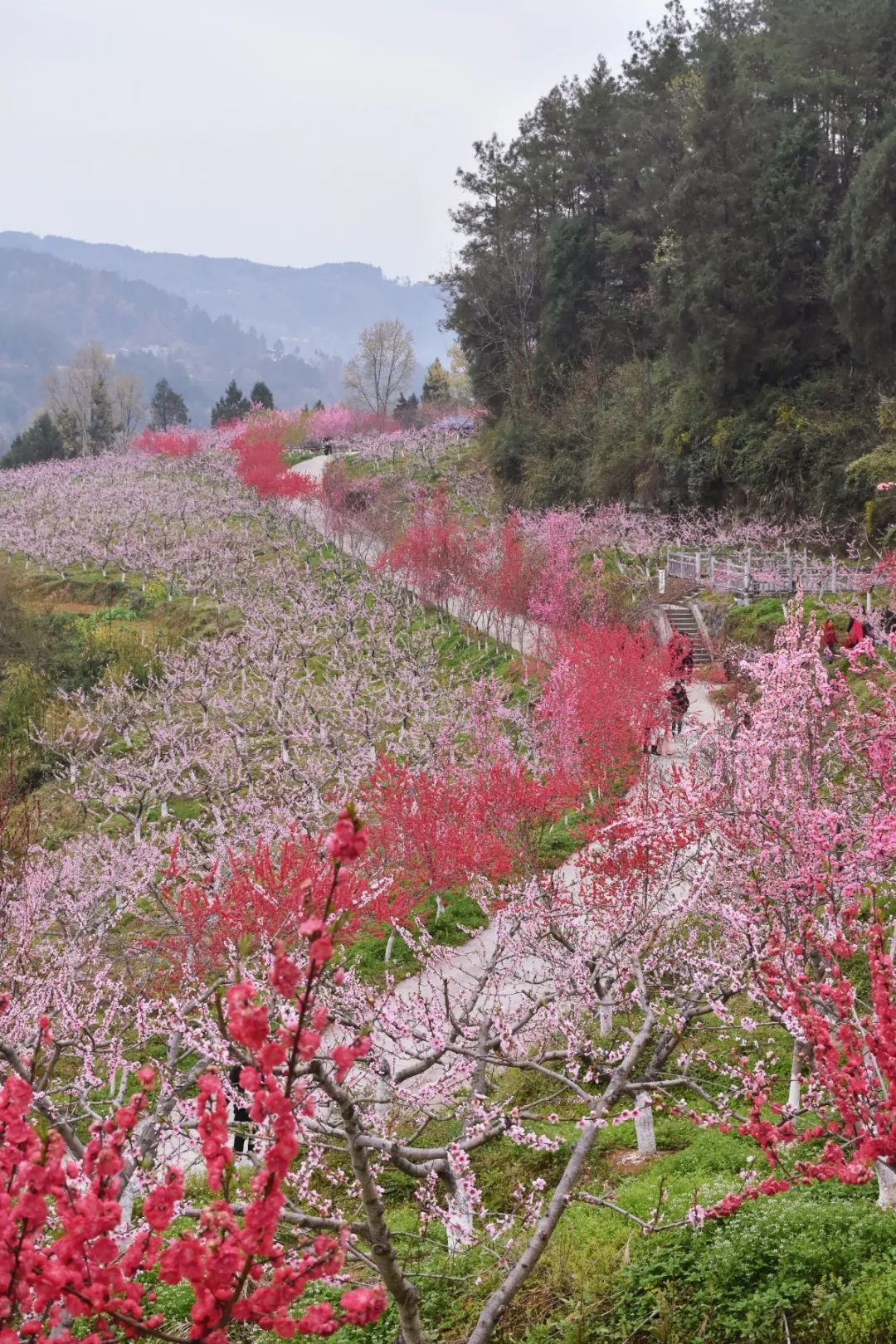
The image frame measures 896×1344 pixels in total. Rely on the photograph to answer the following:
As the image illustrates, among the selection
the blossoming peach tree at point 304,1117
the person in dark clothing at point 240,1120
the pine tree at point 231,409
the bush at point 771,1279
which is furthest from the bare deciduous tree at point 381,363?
the bush at point 771,1279

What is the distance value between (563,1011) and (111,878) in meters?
6.70

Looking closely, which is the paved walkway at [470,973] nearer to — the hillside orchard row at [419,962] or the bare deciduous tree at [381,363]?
the hillside orchard row at [419,962]

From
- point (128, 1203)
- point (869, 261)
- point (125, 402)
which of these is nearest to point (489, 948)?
point (128, 1203)

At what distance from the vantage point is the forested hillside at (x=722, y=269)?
89.4 feet

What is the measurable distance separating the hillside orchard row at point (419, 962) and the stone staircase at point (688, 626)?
1383 mm

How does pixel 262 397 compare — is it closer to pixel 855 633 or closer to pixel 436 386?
pixel 436 386

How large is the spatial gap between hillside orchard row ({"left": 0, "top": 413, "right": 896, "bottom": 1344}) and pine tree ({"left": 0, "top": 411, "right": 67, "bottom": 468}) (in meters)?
51.3

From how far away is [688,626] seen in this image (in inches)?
981

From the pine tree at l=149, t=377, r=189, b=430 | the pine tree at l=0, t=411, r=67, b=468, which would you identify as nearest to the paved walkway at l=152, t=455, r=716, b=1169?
the pine tree at l=0, t=411, r=67, b=468

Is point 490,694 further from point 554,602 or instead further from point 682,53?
point 682,53

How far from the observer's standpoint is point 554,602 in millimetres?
25062

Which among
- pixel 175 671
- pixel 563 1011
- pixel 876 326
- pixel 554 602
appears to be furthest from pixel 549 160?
pixel 563 1011

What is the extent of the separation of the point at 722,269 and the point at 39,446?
189 feet

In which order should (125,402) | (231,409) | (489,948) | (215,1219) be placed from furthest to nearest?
(125,402) < (231,409) < (489,948) < (215,1219)
